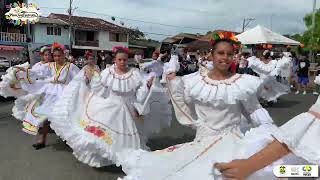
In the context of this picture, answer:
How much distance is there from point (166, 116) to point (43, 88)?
7.14 feet

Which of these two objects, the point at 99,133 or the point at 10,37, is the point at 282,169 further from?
the point at 10,37

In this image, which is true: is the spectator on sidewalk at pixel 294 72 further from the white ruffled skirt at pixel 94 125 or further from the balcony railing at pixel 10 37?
the balcony railing at pixel 10 37

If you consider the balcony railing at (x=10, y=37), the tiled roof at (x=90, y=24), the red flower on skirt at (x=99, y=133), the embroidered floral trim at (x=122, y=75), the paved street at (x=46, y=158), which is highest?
the tiled roof at (x=90, y=24)

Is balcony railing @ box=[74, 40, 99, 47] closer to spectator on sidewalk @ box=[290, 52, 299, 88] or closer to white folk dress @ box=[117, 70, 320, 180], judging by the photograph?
spectator on sidewalk @ box=[290, 52, 299, 88]

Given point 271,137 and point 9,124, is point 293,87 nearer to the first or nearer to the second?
point 9,124

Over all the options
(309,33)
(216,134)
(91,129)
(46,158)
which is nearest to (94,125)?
(91,129)

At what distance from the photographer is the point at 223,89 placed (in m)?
3.55

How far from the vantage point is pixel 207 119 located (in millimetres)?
3541

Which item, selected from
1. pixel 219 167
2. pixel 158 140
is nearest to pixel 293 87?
pixel 158 140

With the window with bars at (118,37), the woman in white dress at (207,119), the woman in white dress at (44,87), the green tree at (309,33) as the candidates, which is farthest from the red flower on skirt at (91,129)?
the window with bars at (118,37)

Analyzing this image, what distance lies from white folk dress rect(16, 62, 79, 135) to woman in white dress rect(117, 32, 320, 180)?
12.7 ft

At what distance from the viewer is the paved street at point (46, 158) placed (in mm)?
5723

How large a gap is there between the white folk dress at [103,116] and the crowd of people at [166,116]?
13 millimetres

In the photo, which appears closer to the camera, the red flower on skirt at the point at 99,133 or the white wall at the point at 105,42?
the red flower on skirt at the point at 99,133
